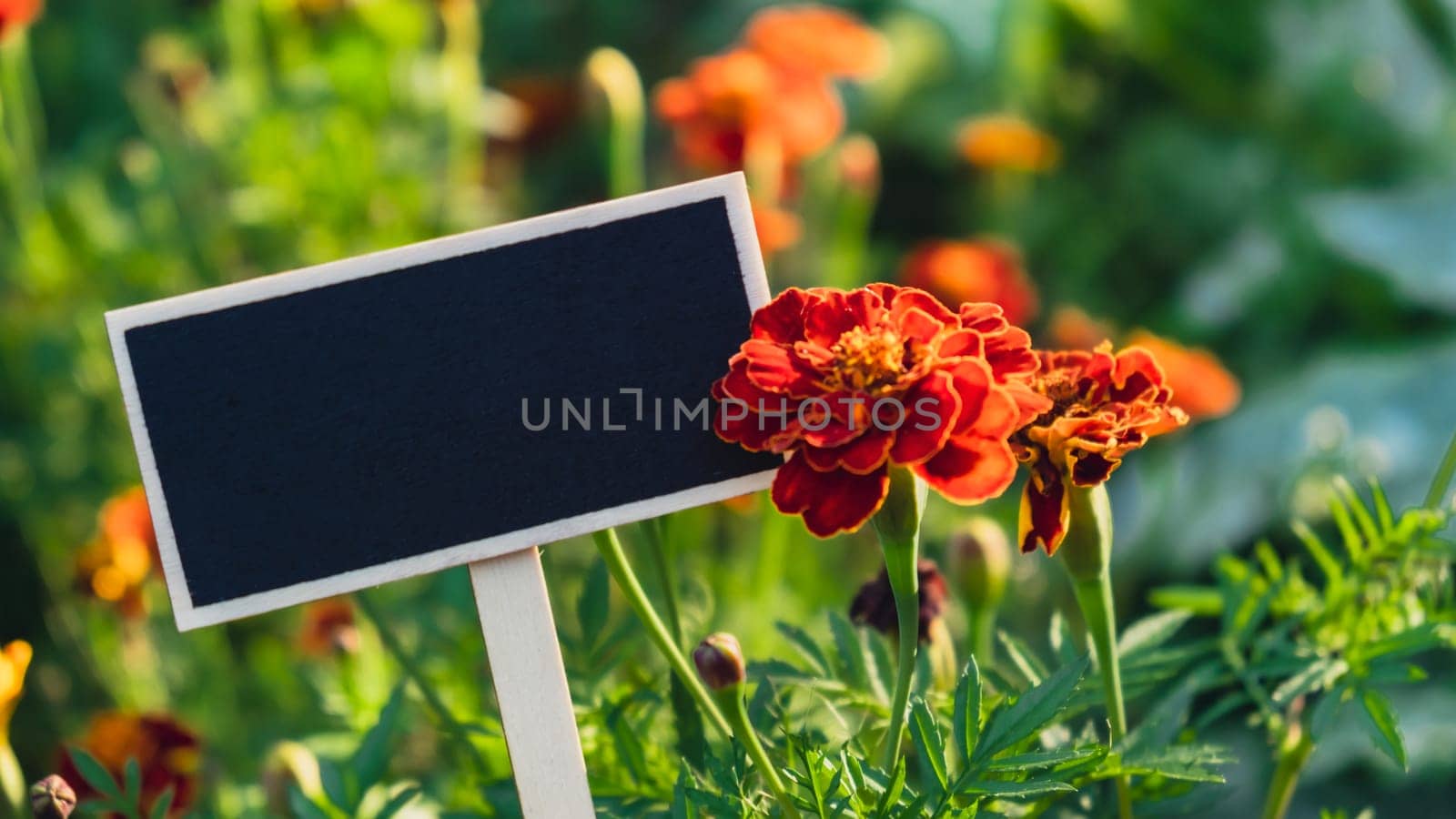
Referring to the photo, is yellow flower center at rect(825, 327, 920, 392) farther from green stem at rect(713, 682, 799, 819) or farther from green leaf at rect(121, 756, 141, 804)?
green leaf at rect(121, 756, 141, 804)

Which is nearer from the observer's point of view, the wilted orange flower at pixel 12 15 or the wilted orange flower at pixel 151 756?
the wilted orange flower at pixel 151 756

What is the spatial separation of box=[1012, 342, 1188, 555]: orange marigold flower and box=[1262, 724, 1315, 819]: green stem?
0.57 ft

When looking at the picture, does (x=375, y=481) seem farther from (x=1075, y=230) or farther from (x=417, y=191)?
(x=1075, y=230)

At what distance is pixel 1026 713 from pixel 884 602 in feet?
0.59

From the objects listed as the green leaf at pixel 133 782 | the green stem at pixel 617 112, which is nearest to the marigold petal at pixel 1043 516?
the green leaf at pixel 133 782

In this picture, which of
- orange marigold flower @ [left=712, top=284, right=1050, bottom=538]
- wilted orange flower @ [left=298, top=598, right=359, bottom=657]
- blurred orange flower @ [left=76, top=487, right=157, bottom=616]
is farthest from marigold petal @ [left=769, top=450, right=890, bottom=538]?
blurred orange flower @ [left=76, top=487, right=157, bottom=616]

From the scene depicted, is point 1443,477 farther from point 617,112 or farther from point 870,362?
Answer: point 617,112

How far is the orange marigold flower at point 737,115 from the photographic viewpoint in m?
1.17

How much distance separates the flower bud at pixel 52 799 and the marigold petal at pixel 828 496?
33 cm

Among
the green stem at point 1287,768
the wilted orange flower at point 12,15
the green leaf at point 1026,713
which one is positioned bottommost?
the green stem at point 1287,768

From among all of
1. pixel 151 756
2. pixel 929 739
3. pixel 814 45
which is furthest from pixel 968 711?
pixel 814 45

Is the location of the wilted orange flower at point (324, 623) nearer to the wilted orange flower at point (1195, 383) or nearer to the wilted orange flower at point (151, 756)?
the wilted orange flower at point (151, 756)

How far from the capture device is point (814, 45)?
1.31m

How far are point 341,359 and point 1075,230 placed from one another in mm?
1537
